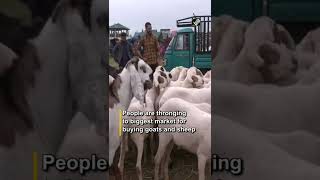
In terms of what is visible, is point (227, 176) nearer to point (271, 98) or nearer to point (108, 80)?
point (271, 98)

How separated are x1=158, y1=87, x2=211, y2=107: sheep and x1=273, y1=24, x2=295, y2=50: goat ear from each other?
19.5 inches

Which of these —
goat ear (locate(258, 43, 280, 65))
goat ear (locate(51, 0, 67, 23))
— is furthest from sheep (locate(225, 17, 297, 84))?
goat ear (locate(51, 0, 67, 23))

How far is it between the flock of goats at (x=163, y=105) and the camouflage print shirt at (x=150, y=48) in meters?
0.06

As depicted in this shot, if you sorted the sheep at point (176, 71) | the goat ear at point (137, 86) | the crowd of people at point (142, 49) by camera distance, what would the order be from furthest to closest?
1. the goat ear at point (137, 86)
2. the sheep at point (176, 71)
3. the crowd of people at point (142, 49)

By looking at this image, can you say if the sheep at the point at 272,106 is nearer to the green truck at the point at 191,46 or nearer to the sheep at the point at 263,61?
the sheep at the point at 263,61

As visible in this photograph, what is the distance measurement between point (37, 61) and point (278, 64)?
4.67 feet

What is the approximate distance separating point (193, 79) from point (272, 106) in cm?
52

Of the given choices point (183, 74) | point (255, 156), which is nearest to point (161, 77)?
point (183, 74)

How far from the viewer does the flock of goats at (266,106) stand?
3.49m

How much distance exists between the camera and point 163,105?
372 cm

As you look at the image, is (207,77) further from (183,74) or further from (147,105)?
(147,105)

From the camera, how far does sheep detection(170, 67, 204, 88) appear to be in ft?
12.0

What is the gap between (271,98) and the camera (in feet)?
11.5
